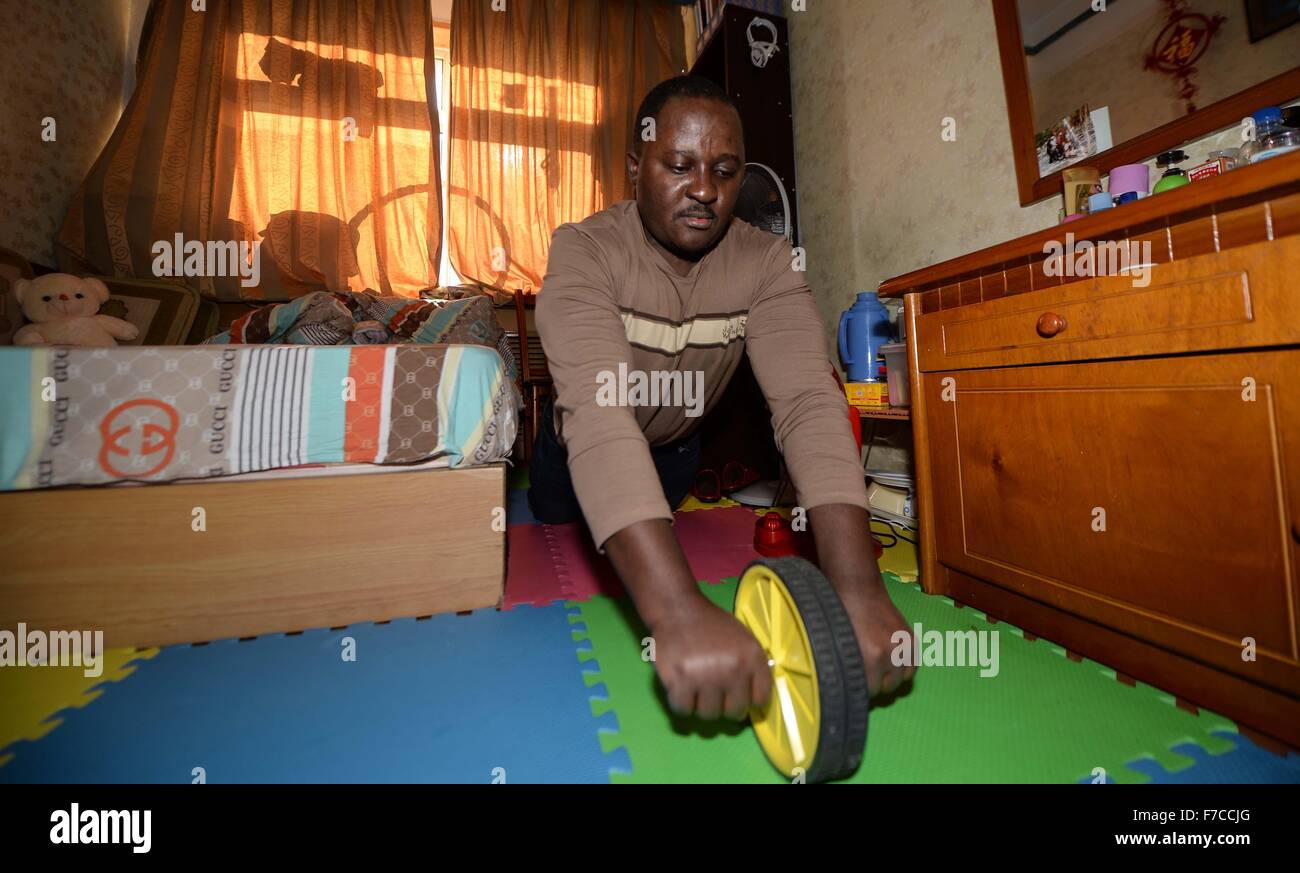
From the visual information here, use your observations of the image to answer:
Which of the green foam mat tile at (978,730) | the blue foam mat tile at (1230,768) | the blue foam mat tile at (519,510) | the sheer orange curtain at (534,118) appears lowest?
the blue foam mat tile at (1230,768)

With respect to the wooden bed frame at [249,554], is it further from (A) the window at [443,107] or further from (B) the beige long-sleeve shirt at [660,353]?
(A) the window at [443,107]

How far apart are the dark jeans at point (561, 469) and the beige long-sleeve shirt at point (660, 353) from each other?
0.25m

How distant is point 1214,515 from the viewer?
717mm

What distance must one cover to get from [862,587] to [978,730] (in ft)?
0.95

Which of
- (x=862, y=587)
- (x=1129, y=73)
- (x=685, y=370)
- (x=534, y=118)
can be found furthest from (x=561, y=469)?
(x=534, y=118)

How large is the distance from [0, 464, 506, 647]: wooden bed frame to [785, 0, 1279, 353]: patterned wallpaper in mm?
1712

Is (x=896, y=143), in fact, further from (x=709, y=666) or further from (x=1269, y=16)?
(x=709, y=666)

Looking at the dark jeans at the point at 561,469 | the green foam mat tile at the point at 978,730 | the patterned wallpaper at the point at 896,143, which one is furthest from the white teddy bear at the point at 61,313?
the patterned wallpaper at the point at 896,143

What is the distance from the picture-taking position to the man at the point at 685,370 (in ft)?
1.94

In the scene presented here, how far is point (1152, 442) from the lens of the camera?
2.57ft

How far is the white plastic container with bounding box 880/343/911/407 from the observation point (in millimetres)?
1667

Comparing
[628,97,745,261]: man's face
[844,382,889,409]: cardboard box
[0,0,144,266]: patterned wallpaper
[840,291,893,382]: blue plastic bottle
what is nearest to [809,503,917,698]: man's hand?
[628,97,745,261]: man's face
